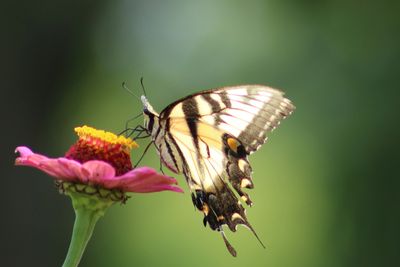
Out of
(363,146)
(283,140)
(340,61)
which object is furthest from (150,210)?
(340,61)

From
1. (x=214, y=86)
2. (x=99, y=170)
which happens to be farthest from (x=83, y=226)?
(x=214, y=86)

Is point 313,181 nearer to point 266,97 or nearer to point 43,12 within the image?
point 43,12

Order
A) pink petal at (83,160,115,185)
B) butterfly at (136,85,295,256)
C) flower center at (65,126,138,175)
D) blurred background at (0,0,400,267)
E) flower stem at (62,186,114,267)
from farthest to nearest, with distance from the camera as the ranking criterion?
blurred background at (0,0,400,267) → butterfly at (136,85,295,256) → flower center at (65,126,138,175) → flower stem at (62,186,114,267) → pink petal at (83,160,115,185)

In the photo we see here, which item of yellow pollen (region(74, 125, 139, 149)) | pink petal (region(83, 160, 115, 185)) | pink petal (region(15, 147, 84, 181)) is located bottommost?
pink petal (region(83, 160, 115, 185))

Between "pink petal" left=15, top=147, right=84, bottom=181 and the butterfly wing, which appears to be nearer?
"pink petal" left=15, top=147, right=84, bottom=181

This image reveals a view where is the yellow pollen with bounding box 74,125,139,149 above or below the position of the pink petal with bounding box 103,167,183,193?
above

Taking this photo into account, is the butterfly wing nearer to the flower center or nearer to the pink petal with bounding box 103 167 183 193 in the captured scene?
the flower center

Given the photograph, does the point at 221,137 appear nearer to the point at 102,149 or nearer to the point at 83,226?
the point at 102,149

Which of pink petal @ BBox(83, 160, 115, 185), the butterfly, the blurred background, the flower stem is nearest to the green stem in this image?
the flower stem
